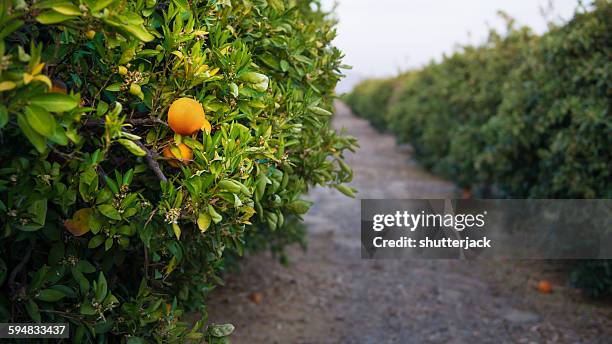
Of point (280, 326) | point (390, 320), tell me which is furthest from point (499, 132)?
point (280, 326)

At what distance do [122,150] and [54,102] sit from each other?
0.56 meters

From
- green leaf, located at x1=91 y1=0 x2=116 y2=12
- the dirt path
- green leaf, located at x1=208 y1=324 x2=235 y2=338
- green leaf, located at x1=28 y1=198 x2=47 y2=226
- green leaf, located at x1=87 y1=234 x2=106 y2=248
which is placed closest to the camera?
green leaf, located at x1=91 y1=0 x2=116 y2=12

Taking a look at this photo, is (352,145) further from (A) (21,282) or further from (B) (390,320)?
(B) (390,320)

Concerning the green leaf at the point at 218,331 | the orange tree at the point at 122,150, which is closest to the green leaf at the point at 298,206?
the orange tree at the point at 122,150

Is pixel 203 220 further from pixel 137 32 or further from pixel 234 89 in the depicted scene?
pixel 137 32

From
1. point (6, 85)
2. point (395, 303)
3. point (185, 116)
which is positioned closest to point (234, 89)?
point (185, 116)

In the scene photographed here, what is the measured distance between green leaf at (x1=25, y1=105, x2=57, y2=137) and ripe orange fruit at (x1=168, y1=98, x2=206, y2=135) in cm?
42

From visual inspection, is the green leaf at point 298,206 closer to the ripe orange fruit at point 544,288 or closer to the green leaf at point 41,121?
the green leaf at point 41,121

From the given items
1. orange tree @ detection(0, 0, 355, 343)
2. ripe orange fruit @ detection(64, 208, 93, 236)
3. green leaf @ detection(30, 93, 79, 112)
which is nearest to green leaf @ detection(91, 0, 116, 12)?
orange tree @ detection(0, 0, 355, 343)

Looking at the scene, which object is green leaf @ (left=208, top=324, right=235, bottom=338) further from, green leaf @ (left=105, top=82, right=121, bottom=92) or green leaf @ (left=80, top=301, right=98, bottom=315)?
green leaf @ (left=105, top=82, right=121, bottom=92)

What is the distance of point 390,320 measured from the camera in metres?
4.10

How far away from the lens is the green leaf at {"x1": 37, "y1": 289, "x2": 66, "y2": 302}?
5.10 feet

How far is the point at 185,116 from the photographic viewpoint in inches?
59.5

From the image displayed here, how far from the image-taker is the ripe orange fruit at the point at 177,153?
1551 millimetres
